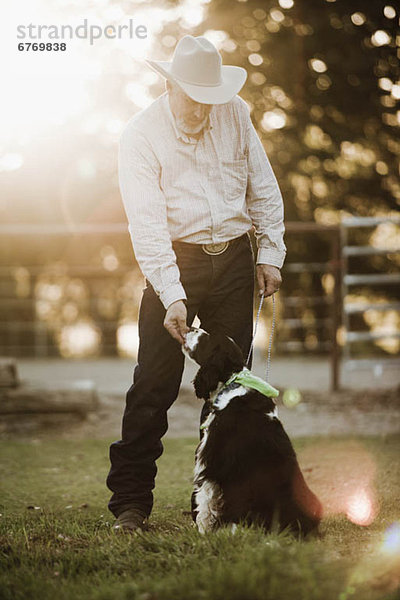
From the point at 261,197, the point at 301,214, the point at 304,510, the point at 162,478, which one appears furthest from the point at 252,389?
the point at 301,214

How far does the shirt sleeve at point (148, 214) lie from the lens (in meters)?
2.83

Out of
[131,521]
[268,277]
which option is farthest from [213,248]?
[131,521]

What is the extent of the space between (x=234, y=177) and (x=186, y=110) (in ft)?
1.15

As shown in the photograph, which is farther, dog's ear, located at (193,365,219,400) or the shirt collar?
the shirt collar

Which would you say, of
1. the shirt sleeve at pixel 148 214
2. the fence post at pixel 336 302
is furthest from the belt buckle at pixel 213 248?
the fence post at pixel 336 302

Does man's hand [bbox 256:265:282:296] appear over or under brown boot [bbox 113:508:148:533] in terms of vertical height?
over

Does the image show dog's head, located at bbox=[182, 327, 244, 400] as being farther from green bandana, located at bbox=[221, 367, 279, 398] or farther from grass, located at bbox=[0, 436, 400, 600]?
grass, located at bbox=[0, 436, 400, 600]

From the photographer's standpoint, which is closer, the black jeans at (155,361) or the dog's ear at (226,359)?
→ the dog's ear at (226,359)

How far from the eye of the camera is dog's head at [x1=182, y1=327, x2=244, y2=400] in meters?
2.76

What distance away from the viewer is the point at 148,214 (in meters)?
2.88

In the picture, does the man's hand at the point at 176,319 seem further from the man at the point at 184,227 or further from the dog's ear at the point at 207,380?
the dog's ear at the point at 207,380

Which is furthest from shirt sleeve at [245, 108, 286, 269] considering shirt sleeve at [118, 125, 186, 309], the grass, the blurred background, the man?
the blurred background

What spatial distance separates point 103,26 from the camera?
19.9 feet

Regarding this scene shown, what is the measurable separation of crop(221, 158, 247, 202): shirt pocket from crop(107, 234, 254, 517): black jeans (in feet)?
0.66
